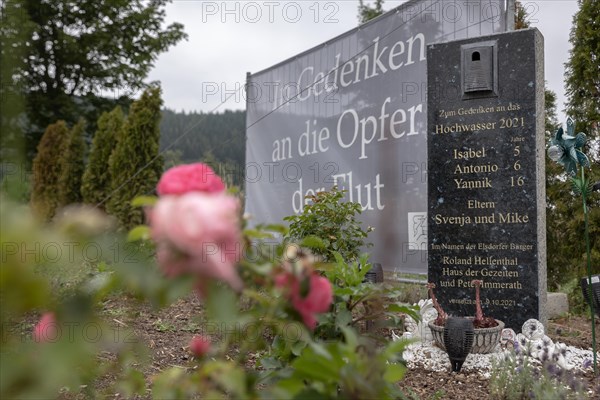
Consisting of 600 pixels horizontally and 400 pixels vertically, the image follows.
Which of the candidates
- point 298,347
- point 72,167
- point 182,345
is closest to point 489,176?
point 182,345

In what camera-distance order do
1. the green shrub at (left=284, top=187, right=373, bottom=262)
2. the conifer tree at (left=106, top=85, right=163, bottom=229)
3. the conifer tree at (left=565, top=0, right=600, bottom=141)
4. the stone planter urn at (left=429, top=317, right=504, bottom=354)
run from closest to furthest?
the stone planter urn at (left=429, top=317, right=504, bottom=354) → the green shrub at (left=284, top=187, right=373, bottom=262) → the conifer tree at (left=565, top=0, right=600, bottom=141) → the conifer tree at (left=106, top=85, right=163, bottom=229)

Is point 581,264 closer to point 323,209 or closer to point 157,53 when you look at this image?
point 323,209

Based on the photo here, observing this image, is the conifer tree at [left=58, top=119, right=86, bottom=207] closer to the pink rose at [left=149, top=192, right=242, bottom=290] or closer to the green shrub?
the green shrub

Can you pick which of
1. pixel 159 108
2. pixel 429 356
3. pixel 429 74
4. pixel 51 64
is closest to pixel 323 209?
pixel 429 356

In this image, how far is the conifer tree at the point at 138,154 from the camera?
825 cm

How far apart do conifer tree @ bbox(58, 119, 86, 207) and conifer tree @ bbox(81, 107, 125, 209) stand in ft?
2.90

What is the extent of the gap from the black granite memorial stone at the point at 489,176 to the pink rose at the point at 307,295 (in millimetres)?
3367

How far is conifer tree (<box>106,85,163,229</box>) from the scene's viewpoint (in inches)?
325

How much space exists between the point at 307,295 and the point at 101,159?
32.1 ft

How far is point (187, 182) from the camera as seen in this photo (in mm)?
604

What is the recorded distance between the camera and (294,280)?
2.12 ft

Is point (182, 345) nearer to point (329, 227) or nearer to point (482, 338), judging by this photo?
point (329, 227)

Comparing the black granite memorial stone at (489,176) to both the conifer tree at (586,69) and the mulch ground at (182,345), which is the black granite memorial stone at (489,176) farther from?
the conifer tree at (586,69)

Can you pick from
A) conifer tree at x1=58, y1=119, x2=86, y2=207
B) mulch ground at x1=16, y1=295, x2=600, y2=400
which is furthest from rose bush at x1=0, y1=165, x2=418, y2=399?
conifer tree at x1=58, y1=119, x2=86, y2=207
